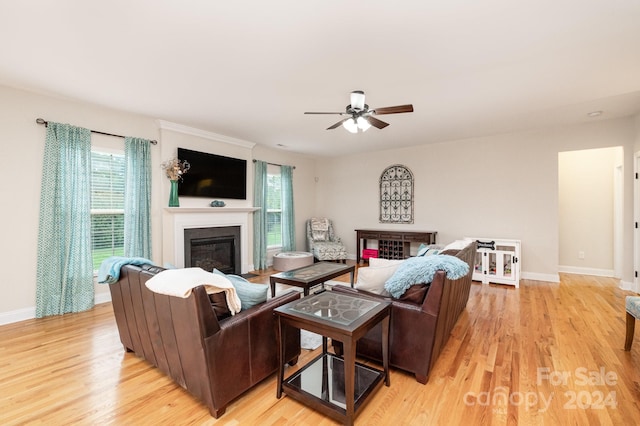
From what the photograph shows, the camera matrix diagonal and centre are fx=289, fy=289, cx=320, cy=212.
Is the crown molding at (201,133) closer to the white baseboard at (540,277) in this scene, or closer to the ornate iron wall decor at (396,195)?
the ornate iron wall decor at (396,195)

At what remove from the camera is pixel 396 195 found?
6473 millimetres

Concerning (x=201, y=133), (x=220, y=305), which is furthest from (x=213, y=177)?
(x=220, y=305)

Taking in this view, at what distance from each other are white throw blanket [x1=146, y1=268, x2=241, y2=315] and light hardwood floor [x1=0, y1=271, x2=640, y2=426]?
2.30ft

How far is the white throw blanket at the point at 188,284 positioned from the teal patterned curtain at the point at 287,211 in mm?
4680

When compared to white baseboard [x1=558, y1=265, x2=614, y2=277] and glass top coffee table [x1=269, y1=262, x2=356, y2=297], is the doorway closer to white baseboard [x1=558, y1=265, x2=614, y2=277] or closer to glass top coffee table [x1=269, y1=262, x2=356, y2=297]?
white baseboard [x1=558, y1=265, x2=614, y2=277]

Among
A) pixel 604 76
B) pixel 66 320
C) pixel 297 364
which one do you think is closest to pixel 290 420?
pixel 297 364

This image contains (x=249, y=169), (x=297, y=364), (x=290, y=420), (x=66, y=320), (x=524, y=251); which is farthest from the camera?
(x=249, y=169)

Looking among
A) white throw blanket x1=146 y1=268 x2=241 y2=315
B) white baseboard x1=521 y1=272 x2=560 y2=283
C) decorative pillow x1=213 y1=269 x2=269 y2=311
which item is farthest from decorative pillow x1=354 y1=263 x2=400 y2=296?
white baseboard x1=521 y1=272 x2=560 y2=283

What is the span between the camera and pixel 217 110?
391 cm

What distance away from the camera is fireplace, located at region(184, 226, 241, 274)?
15.5 feet

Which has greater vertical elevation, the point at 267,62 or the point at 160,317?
the point at 267,62

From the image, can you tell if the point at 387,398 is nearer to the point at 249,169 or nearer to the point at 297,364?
the point at 297,364

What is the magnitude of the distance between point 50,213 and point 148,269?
231 centimetres

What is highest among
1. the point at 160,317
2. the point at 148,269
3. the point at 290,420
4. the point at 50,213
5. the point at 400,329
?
the point at 50,213
